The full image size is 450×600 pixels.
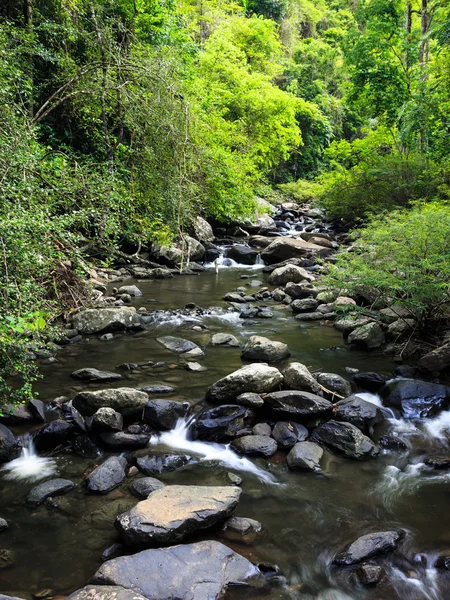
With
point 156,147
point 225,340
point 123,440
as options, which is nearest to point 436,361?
point 225,340

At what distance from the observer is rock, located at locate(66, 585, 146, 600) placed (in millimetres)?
2457

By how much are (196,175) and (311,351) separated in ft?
19.6

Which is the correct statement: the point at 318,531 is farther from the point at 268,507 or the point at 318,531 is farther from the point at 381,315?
the point at 381,315

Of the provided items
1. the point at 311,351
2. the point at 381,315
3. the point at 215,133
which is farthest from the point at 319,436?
the point at 215,133

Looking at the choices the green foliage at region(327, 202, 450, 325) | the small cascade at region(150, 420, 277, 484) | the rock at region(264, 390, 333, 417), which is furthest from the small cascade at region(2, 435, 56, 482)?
the green foliage at region(327, 202, 450, 325)

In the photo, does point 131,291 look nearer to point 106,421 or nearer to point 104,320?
point 104,320

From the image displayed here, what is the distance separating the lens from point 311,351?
7.40 meters

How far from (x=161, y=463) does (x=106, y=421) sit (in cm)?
81

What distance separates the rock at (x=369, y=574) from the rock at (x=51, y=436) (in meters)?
3.15

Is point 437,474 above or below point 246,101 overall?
below

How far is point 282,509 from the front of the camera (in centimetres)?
376

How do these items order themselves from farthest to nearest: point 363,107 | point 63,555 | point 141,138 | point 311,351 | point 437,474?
point 363,107
point 141,138
point 311,351
point 437,474
point 63,555

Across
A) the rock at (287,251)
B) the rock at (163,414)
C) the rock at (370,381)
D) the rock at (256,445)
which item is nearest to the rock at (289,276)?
the rock at (287,251)

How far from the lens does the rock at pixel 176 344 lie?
7258 mm
